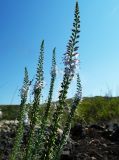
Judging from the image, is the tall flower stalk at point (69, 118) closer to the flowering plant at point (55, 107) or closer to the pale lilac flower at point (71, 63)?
the flowering plant at point (55, 107)

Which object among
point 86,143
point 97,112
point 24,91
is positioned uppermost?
point 97,112

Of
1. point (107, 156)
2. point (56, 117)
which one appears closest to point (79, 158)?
point (107, 156)

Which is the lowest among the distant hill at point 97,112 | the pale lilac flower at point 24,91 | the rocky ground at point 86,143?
the rocky ground at point 86,143

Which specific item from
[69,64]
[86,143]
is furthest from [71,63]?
[86,143]

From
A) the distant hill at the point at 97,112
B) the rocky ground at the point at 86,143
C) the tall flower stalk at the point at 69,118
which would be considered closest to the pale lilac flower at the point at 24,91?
Answer: the tall flower stalk at the point at 69,118

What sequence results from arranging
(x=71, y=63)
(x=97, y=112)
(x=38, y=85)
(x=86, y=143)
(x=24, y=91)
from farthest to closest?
(x=97, y=112) < (x=86, y=143) < (x=24, y=91) < (x=38, y=85) < (x=71, y=63)

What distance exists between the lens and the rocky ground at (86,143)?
11.3 meters

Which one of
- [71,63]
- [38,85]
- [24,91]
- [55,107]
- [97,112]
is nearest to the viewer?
[71,63]

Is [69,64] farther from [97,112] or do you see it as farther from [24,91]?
[97,112]

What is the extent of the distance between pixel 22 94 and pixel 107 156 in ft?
12.6

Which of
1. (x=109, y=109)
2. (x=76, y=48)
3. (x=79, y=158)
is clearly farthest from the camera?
(x=109, y=109)

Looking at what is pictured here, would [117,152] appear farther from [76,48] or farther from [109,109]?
[109,109]

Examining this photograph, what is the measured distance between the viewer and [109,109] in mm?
23484

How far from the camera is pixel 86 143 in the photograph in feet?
41.3
